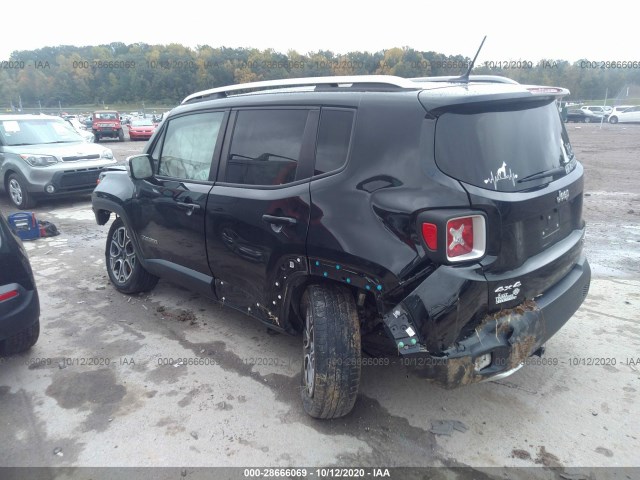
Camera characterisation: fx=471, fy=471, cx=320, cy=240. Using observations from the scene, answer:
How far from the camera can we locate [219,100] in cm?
371

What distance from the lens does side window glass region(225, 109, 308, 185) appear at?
3000 mm

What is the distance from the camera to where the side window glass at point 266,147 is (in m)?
3.00

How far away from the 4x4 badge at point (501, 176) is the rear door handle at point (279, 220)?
1128 millimetres

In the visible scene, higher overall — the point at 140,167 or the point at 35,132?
the point at 35,132

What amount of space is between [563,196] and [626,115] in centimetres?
3954

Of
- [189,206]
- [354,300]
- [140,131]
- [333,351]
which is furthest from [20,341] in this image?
[140,131]

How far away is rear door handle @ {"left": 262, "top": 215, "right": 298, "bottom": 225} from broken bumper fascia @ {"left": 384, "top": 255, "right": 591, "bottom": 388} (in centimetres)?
85

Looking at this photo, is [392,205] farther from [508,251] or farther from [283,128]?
[283,128]

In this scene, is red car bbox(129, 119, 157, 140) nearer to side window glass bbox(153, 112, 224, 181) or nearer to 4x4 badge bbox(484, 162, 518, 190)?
side window glass bbox(153, 112, 224, 181)

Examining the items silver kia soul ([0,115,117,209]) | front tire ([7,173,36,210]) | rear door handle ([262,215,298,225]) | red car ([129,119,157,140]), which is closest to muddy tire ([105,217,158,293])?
rear door handle ([262,215,298,225])

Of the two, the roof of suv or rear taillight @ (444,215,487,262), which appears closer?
rear taillight @ (444,215,487,262)

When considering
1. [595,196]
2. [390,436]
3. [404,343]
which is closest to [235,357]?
[390,436]

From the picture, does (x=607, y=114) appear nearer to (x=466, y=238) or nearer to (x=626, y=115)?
(x=626, y=115)

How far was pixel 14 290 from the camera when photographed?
10.5 feet
